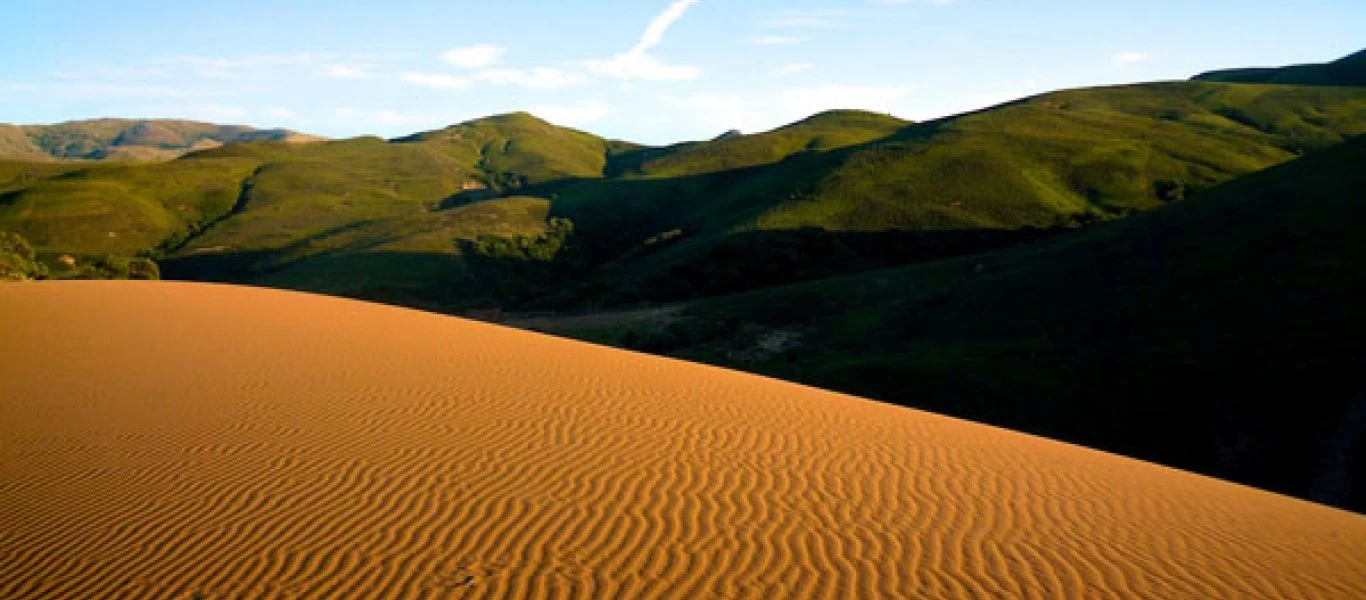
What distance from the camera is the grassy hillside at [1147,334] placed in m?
24.2

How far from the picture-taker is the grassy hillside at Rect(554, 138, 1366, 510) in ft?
79.5

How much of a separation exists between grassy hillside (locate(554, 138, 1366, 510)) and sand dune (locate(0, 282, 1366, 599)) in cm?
1284

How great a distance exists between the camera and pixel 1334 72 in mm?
143375

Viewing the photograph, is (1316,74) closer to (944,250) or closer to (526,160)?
(944,250)

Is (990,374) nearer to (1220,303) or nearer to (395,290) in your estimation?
(1220,303)

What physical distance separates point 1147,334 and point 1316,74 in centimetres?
15538

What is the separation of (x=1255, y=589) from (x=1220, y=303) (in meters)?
29.3

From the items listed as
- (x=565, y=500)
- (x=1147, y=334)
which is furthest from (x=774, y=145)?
(x=565, y=500)

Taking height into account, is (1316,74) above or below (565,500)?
above

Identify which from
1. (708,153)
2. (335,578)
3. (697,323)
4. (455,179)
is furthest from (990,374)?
(455,179)

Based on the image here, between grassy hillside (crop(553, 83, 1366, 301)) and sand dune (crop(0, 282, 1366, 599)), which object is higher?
grassy hillside (crop(553, 83, 1366, 301))

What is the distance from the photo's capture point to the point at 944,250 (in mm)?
65250

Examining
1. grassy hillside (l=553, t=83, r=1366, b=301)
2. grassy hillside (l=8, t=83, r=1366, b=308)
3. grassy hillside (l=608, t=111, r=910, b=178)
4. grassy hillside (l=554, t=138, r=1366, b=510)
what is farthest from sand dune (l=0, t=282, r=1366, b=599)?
grassy hillside (l=608, t=111, r=910, b=178)

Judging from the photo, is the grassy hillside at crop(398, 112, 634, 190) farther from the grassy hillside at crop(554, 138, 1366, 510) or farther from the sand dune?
the sand dune
